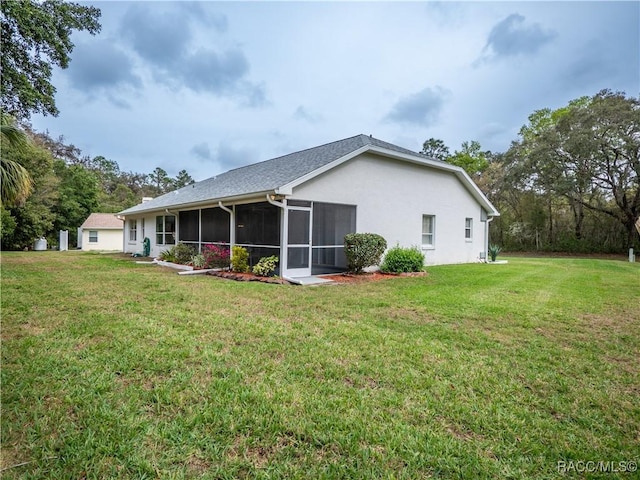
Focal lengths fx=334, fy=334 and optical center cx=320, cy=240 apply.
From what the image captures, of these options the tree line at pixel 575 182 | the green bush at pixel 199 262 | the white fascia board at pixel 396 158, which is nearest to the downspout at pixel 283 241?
the white fascia board at pixel 396 158

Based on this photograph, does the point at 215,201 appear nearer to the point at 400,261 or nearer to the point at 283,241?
the point at 283,241

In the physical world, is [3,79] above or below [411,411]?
A: above

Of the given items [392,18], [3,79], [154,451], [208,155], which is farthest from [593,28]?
[208,155]

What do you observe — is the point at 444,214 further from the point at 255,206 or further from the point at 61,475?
the point at 61,475

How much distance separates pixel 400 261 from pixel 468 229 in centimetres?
662

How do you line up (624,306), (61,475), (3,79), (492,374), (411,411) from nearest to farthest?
1. (61,475)
2. (411,411)
3. (492,374)
4. (624,306)
5. (3,79)

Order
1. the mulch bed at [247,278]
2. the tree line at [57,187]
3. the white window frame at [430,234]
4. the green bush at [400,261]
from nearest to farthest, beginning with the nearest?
the mulch bed at [247,278] < the green bush at [400,261] < the white window frame at [430,234] < the tree line at [57,187]

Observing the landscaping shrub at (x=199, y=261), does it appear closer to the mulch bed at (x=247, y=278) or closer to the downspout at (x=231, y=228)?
the downspout at (x=231, y=228)

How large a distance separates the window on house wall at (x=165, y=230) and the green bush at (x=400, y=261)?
1095 cm

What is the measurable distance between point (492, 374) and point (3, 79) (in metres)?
16.0

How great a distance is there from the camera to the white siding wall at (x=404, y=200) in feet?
35.7

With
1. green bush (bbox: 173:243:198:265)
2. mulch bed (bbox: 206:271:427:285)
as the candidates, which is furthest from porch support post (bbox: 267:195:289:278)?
green bush (bbox: 173:243:198:265)

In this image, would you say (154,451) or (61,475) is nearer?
(61,475)

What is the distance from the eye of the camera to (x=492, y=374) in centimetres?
333
